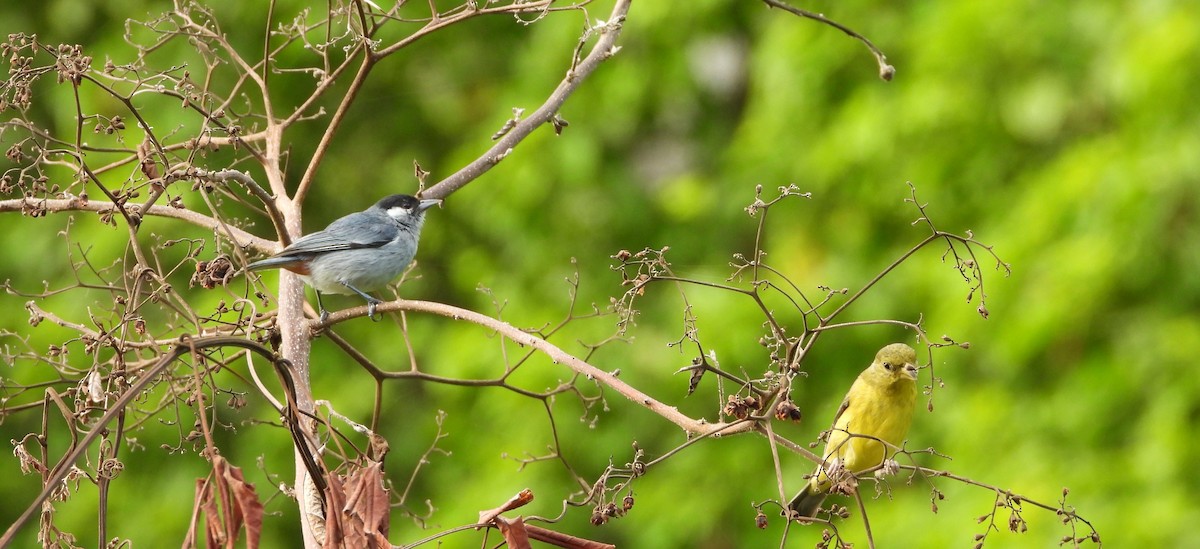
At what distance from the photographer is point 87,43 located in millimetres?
10500

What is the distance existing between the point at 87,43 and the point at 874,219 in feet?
21.2

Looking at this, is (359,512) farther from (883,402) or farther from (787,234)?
(787,234)

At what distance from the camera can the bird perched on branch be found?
3.86 meters

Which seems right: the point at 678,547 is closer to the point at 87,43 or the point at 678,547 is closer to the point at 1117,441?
the point at 1117,441

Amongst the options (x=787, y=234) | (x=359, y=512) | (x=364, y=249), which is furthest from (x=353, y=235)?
(x=787, y=234)

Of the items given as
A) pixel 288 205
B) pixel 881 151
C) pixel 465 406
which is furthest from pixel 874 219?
A: pixel 288 205

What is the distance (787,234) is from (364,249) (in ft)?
15.1

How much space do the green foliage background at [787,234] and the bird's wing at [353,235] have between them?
4.94ft

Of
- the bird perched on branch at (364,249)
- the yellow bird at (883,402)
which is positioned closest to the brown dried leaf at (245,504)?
the bird perched on branch at (364,249)

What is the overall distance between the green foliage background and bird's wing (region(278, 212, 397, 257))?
151cm

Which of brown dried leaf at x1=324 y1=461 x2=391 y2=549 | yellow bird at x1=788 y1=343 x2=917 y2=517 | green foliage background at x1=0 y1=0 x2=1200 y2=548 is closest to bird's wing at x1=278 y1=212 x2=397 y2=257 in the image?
green foliage background at x1=0 y1=0 x2=1200 y2=548

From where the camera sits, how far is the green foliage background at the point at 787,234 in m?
6.39

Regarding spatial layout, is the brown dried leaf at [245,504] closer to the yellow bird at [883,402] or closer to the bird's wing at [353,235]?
the bird's wing at [353,235]

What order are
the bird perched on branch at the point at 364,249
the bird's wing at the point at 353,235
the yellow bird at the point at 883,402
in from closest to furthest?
the bird perched on branch at the point at 364,249 < the bird's wing at the point at 353,235 < the yellow bird at the point at 883,402
